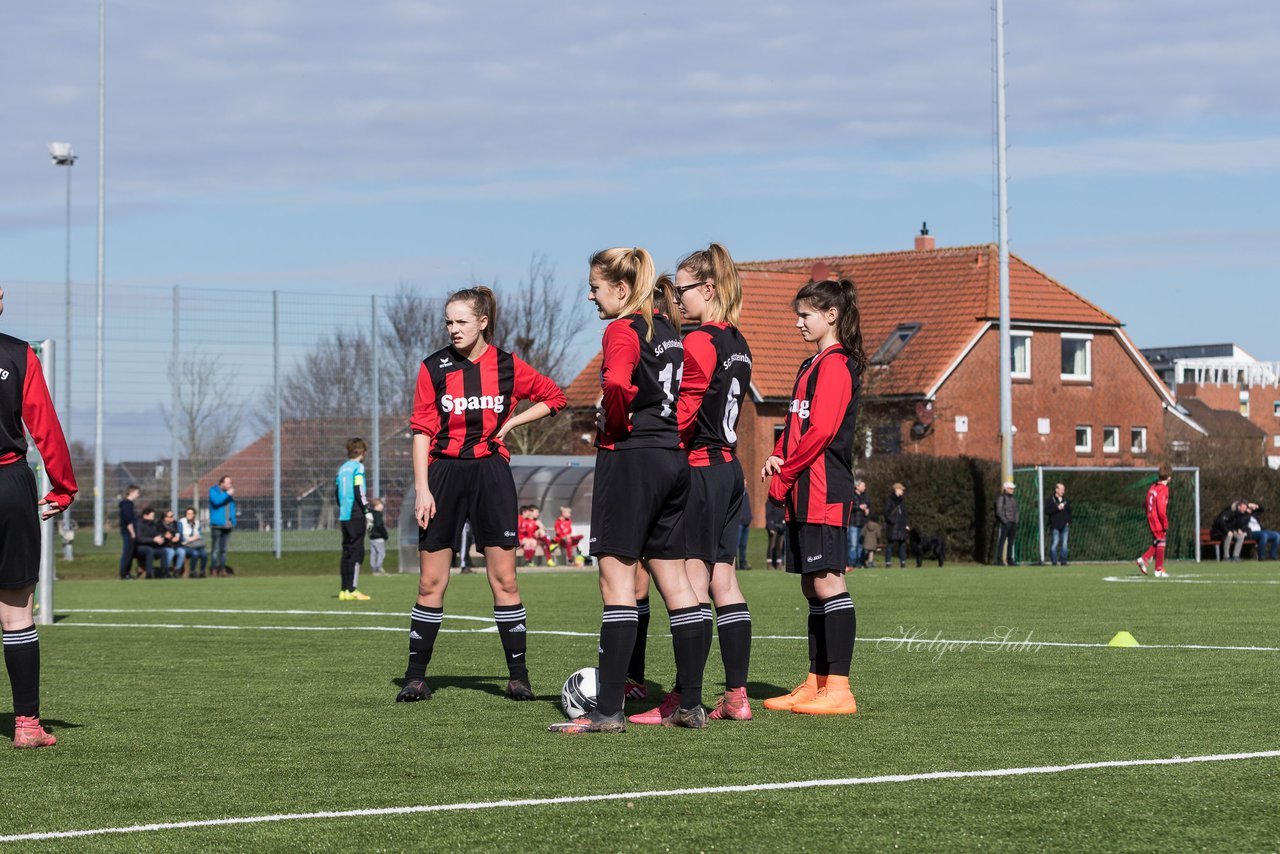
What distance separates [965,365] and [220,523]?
1068 inches

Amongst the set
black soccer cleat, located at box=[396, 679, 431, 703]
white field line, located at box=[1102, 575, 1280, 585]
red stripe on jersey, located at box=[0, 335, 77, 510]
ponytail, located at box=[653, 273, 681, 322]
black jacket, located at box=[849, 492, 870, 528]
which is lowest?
white field line, located at box=[1102, 575, 1280, 585]

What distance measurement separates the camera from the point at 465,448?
884 cm

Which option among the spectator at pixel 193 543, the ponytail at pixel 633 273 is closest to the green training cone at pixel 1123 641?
the ponytail at pixel 633 273

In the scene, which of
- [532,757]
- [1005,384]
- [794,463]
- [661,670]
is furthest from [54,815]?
[1005,384]

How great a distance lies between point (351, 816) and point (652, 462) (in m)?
2.40

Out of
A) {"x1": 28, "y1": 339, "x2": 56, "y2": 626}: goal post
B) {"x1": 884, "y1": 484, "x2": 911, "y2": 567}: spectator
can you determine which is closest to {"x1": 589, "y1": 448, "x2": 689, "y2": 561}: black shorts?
{"x1": 28, "y1": 339, "x2": 56, "y2": 626}: goal post

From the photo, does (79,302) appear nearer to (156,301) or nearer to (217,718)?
(156,301)

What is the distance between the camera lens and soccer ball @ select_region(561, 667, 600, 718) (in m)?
7.88

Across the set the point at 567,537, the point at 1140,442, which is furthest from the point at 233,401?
the point at 1140,442

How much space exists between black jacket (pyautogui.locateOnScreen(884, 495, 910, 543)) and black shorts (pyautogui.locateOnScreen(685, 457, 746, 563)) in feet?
82.3

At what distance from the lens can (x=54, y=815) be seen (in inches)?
216

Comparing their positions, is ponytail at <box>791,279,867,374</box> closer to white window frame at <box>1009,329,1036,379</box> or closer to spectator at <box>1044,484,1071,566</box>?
spectator at <box>1044,484,1071,566</box>

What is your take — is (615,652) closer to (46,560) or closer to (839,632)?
(839,632)

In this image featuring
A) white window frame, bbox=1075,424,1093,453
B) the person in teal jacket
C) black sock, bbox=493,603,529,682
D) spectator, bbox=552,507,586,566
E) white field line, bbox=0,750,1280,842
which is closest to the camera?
white field line, bbox=0,750,1280,842
